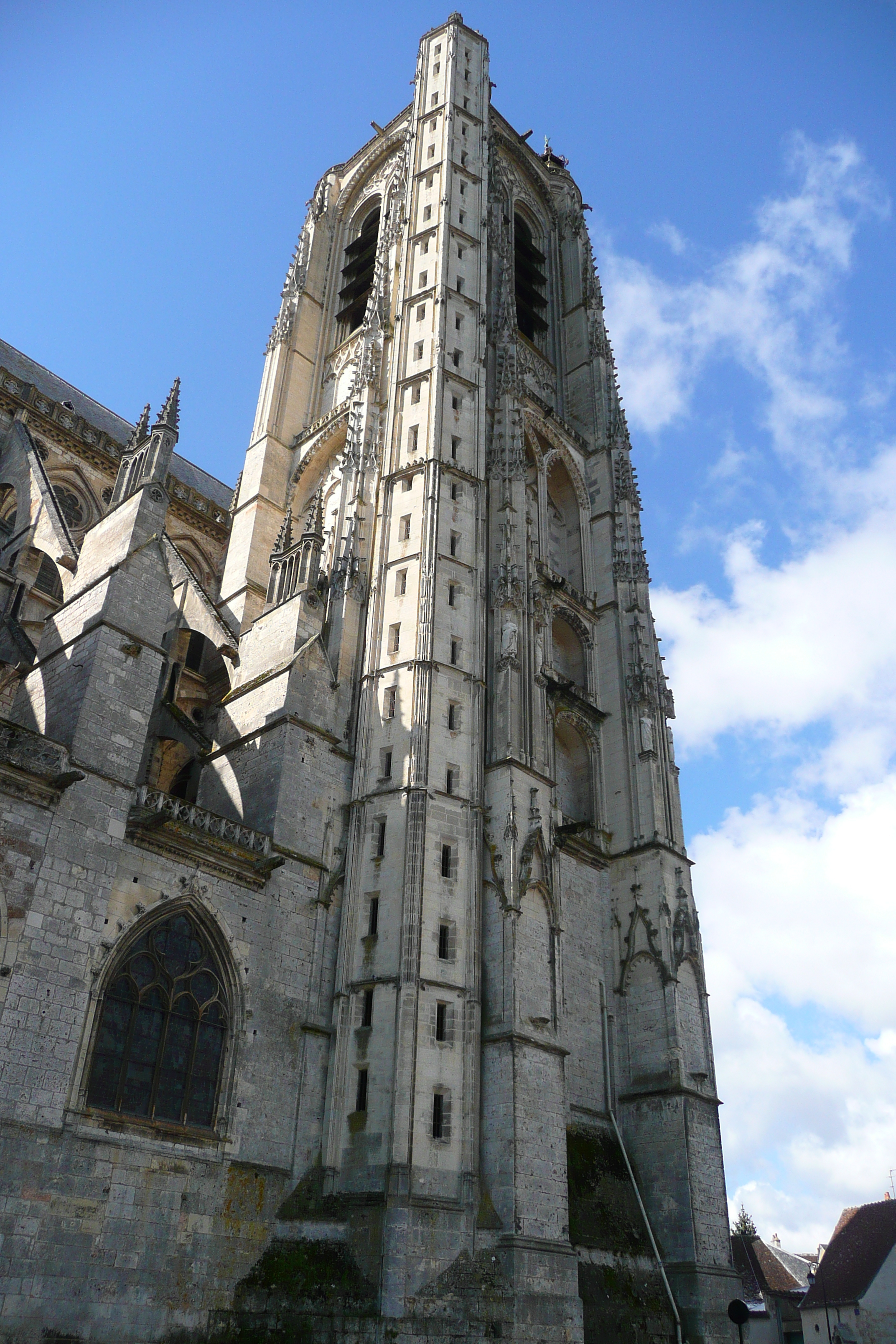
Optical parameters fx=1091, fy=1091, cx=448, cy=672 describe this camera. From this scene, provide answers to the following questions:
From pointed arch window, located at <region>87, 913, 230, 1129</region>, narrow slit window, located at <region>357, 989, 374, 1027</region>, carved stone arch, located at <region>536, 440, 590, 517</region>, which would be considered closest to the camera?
pointed arch window, located at <region>87, 913, 230, 1129</region>

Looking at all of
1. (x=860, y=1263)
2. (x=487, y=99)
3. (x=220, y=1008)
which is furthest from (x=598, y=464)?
(x=860, y=1263)

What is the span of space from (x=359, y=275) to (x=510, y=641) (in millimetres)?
18668

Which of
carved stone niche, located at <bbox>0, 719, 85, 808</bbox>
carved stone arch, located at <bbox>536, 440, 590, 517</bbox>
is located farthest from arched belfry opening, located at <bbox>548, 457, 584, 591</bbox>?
carved stone niche, located at <bbox>0, 719, 85, 808</bbox>

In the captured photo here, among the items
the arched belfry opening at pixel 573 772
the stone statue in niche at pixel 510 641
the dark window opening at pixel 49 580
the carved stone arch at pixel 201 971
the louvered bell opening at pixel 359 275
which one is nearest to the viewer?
the carved stone arch at pixel 201 971

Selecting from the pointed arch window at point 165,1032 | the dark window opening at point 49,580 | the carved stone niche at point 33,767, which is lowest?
the pointed arch window at point 165,1032

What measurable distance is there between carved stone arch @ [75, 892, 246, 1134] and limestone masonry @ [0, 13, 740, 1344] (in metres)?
0.06

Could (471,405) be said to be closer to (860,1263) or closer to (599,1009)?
(599,1009)

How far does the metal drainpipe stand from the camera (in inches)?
787

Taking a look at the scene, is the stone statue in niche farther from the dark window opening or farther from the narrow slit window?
the dark window opening

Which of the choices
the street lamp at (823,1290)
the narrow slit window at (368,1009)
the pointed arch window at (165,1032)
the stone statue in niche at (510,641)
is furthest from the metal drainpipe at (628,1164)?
the street lamp at (823,1290)

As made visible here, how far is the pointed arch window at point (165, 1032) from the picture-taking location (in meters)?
15.7

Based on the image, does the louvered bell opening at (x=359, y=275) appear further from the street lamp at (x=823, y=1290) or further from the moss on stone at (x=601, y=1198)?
the street lamp at (x=823, y=1290)

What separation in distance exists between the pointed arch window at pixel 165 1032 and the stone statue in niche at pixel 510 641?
890cm

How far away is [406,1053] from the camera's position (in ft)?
58.4
